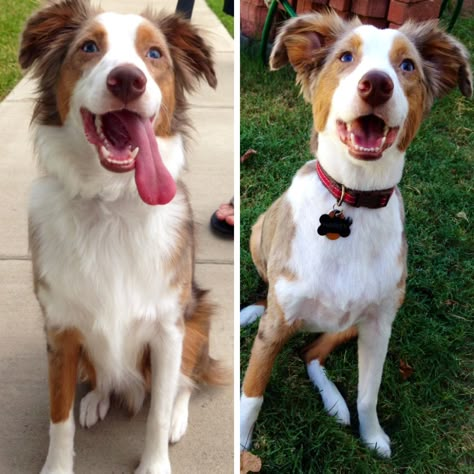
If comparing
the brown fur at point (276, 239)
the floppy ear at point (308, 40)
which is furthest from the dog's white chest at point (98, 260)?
the floppy ear at point (308, 40)

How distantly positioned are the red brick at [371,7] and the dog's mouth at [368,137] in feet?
4.98

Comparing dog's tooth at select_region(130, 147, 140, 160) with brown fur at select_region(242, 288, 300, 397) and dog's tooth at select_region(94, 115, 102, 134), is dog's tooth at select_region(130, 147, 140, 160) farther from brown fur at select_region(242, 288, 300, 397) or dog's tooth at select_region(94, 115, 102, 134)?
brown fur at select_region(242, 288, 300, 397)

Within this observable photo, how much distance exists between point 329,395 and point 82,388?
0.90 m

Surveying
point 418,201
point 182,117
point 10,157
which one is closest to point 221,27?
point 10,157

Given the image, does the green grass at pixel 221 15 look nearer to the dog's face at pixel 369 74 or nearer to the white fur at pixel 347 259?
the dog's face at pixel 369 74

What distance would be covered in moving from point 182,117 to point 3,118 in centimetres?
273

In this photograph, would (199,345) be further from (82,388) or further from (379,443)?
(379,443)

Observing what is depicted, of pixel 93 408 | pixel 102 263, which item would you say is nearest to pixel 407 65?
pixel 102 263

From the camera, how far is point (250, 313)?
2709mm

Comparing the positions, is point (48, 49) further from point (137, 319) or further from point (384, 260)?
point (384, 260)

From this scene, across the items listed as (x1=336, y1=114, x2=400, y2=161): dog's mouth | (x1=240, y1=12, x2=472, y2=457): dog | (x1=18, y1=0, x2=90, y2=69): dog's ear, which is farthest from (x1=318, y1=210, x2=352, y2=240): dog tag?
(x1=18, y1=0, x2=90, y2=69): dog's ear

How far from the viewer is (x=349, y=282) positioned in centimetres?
214

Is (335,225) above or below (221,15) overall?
above

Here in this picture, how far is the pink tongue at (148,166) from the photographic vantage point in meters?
1.75
